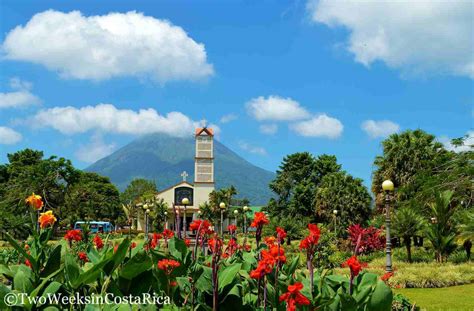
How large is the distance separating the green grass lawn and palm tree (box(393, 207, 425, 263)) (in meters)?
4.90

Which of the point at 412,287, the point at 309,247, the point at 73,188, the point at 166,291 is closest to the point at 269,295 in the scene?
the point at 309,247

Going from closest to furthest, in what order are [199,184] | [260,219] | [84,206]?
[260,219] < [84,206] < [199,184]

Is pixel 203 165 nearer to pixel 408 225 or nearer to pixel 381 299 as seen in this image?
pixel 408 225

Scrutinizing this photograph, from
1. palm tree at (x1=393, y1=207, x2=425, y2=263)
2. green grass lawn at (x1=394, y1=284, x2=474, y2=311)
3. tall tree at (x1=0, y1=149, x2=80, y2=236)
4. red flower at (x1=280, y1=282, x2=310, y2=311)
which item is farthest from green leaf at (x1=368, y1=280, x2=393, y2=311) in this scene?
tall tree at (x1=0, y1=149, x2=80, y2=236)

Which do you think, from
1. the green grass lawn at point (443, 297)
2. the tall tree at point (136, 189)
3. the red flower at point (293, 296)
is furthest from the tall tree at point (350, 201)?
the tall tree at point (136, 189)

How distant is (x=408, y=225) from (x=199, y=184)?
137ft

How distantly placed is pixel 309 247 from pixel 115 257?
121cm

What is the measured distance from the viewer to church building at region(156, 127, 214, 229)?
5678 centimetres

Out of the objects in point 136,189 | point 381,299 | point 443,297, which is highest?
point 136,189

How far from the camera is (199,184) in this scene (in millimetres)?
58188

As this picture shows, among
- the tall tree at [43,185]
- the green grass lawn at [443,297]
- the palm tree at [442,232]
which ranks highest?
the tall tree at [43,185]

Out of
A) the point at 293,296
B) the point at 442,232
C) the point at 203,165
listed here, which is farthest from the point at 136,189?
the point at 293,296

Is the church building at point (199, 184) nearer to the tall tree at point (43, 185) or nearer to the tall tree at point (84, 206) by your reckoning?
the tall tree at point (84, 206)

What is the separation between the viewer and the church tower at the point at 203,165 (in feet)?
190
